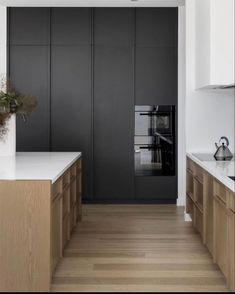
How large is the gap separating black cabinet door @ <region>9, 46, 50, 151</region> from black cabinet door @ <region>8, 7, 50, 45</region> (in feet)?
0.30

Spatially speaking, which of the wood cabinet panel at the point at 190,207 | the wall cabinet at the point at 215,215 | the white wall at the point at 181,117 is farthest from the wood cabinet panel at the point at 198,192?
the white wall at the point at 181,117

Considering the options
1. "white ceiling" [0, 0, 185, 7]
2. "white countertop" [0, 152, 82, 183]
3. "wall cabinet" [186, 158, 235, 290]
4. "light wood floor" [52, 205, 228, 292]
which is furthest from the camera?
"white ceiling" [0, 0, 185, 7]

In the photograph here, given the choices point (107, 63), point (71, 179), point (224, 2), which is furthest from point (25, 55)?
point (224, 2)

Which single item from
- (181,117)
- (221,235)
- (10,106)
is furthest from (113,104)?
(221,235)

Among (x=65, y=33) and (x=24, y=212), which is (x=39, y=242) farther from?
(x=65, y=33)

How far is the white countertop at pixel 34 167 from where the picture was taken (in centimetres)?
324

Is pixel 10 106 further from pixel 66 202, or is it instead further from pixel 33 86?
pixel 33 86

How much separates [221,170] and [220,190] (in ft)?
0.91

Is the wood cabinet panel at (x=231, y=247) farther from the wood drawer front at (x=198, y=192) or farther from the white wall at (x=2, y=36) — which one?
the white wall at (x=2, y=36)

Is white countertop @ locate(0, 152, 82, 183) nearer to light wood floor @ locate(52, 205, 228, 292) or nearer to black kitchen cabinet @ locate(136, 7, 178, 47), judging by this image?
light wood floor @ locate(52, 205, 228, 292)

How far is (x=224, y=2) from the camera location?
4.32 m

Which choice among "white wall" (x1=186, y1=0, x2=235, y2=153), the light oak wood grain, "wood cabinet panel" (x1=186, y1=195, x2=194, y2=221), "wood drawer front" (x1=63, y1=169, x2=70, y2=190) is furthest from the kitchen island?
"white wall" (x1=186, y1=0, x2=235, y2=153)

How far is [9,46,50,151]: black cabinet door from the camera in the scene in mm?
6504

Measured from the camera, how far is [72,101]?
654 cm
